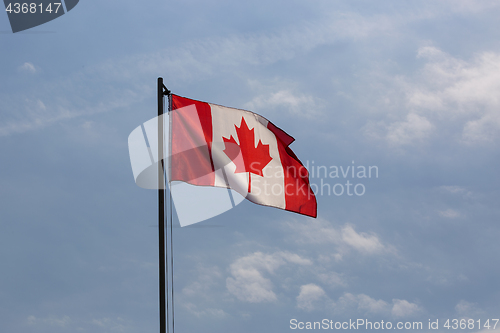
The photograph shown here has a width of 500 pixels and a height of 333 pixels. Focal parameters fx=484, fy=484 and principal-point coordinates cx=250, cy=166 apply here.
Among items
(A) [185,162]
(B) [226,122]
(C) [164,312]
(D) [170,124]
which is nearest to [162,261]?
(C) [164,312]

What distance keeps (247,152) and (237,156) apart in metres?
0.51

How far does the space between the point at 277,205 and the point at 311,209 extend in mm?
1276

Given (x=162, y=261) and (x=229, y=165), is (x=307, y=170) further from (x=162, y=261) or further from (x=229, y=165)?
(x=162, y=261)

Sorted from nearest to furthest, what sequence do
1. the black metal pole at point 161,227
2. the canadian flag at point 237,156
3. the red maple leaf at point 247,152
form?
the black metal pole at point 161,227
the canadian flag at point 237,156
the red maple leaf at point 247,152

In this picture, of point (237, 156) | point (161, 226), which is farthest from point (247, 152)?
point (161, 226)

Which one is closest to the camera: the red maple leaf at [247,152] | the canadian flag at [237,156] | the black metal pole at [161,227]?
the black metal pole at [161,227]

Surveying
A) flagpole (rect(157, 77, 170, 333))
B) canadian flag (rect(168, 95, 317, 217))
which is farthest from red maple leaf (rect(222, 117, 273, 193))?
flagpole (rect(157, 77, 170, 333))

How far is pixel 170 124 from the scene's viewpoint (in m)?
12.3

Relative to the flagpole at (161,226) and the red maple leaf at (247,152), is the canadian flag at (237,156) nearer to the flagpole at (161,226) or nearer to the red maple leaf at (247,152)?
the red maple leaf at (247,152)

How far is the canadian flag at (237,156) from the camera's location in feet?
40.8

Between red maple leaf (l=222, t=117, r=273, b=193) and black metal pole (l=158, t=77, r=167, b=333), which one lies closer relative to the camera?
black metal pole (l=158, t=77, r=167, b=333)

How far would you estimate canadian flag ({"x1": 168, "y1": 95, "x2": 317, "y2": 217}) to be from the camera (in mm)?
12430

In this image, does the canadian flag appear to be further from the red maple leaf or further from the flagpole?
the flagpole

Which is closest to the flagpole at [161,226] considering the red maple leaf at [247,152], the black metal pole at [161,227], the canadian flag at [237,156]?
the black metal pole at [161,227]
